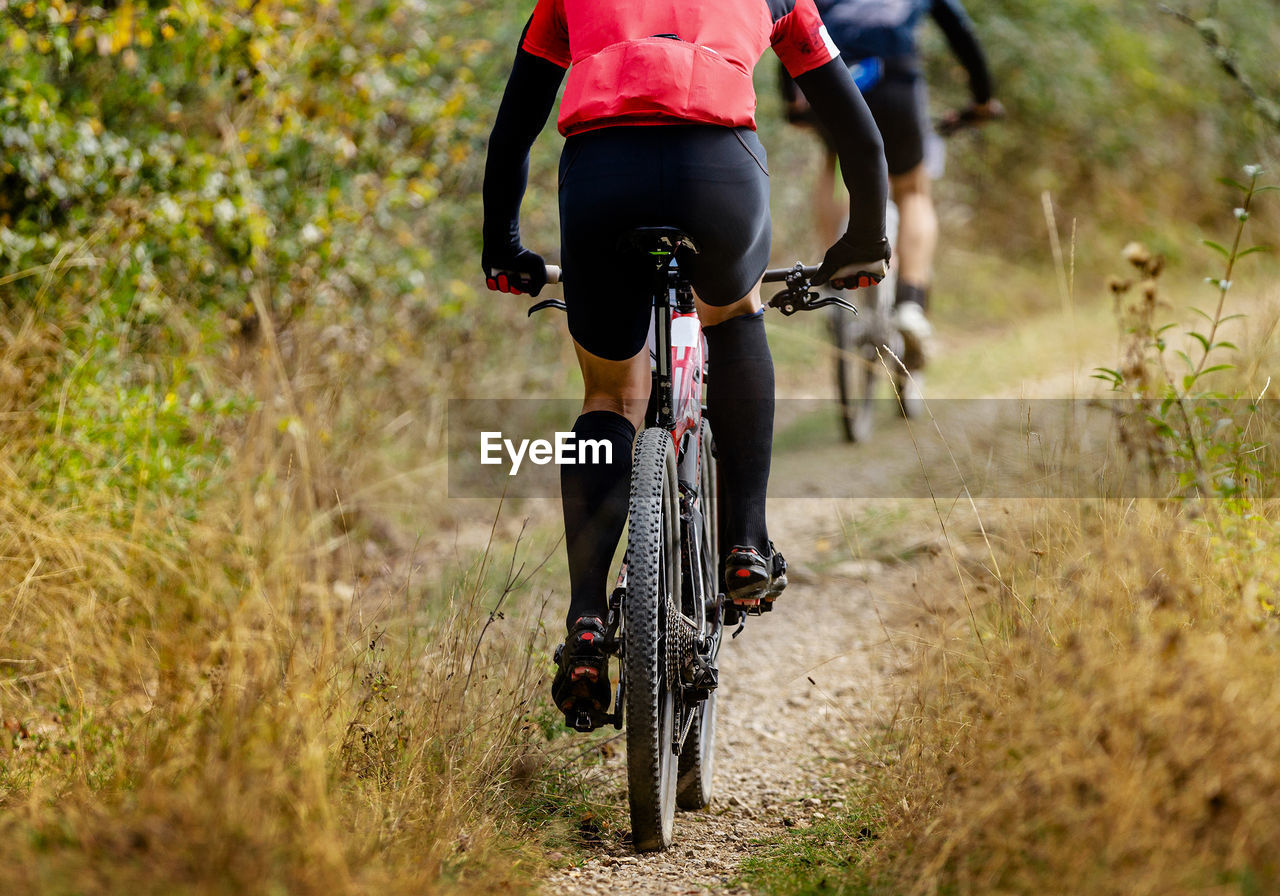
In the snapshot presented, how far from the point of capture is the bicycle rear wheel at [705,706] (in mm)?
2484

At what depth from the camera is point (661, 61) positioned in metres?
1.93

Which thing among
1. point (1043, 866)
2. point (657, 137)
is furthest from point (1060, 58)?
point (1043, 866)

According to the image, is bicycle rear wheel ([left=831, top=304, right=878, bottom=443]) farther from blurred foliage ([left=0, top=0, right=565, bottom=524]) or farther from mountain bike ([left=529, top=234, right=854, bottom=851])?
mountain bike ([left=529, top=234, right=854, bottom=851])

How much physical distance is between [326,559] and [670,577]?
1.97m

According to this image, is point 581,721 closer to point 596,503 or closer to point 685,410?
point 596,503

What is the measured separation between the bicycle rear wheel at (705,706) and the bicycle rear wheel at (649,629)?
0.99ft

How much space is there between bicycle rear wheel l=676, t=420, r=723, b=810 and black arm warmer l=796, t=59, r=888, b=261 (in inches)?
22.2

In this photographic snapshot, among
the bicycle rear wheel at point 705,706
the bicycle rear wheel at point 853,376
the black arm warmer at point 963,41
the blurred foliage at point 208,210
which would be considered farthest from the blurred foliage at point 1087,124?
the bicycle rear wheel at point 705,706

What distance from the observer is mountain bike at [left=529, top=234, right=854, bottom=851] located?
1.99 metres

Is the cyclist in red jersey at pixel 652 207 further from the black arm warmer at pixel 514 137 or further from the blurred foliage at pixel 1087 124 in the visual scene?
the blurred foliage at pixel 1087 124

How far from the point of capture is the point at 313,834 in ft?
4.81

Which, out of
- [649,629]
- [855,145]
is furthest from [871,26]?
[649,629]

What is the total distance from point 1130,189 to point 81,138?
9707mm

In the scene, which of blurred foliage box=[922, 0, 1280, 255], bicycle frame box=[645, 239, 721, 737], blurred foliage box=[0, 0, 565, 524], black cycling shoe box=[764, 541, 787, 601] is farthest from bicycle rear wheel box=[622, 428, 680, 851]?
blurred foliage box=[922, 0, 1280, 255]
